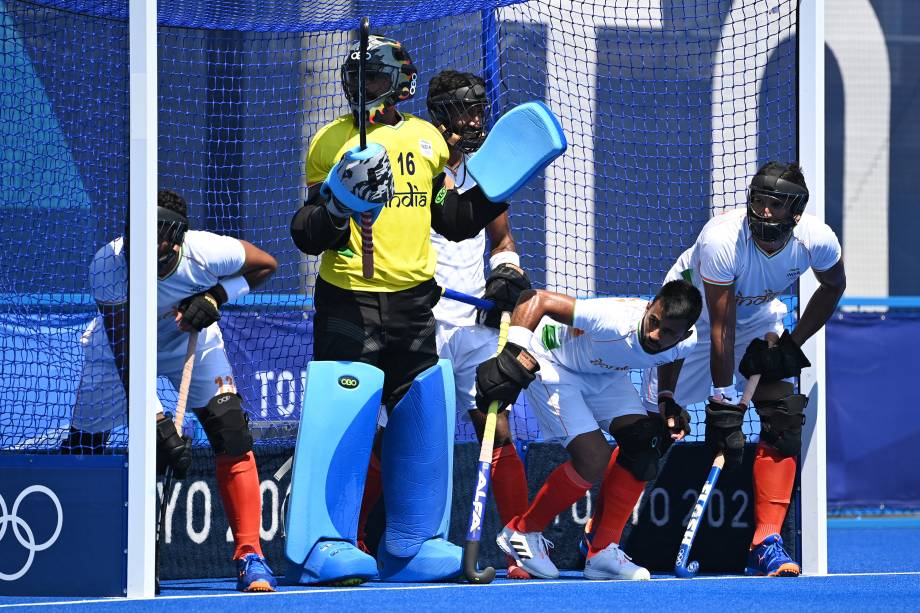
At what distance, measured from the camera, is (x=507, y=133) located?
4.69m

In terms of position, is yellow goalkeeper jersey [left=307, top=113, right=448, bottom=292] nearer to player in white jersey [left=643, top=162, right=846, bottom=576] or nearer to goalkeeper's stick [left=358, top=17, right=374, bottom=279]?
goalkeeper's stick [left=358, top=17, right=374, bottom=279]

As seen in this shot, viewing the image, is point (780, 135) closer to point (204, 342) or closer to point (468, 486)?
point (468, 486)

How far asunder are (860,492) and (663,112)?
2.22m

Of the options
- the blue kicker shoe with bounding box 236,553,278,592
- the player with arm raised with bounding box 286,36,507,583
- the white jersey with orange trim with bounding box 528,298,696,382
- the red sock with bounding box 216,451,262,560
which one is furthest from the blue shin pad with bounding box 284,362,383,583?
the white jersey with orange trim with bounding box 528,298,696,382

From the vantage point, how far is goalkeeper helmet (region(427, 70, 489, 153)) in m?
5.42

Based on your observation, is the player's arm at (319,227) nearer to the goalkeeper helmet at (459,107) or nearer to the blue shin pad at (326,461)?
the blue shin pad at (326,461)

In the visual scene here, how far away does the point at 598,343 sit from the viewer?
5.20 m

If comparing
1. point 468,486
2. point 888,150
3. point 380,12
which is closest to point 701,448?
point 468,486

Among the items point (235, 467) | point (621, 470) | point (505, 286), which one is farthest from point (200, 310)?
point (621, 470)

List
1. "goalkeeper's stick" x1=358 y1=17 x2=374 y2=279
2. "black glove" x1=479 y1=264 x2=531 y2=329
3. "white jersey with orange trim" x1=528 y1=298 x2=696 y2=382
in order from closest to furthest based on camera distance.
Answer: "goalkeeper's stick" x1=358 y1=17 x2=374 y2=279 < "white jersey with orange trim" x1=528 y1=298 x2=696 y2=382 < "black glove" x1=479 y1=264 x2=531 y2=329

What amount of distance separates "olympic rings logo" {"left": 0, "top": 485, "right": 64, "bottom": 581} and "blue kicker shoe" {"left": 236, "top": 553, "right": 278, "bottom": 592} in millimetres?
587

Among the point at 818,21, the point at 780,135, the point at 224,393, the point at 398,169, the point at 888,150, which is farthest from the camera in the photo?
the point at 888,150

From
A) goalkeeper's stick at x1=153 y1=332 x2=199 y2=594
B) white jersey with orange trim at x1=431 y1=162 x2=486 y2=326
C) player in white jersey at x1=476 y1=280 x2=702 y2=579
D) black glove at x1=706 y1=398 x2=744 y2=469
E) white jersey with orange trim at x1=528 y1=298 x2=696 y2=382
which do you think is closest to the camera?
goalkeeper's stick at x1=153 y1=332 x2=199 y2=594

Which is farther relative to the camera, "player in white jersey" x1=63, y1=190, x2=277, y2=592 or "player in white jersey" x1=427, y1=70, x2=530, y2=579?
"player in white jersey" x1=427, y1=70, x2=530, y2=579
